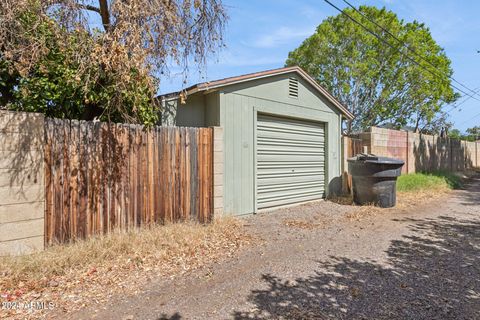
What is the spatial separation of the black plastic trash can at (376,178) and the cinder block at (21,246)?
691 cm

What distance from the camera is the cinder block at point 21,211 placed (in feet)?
11.7

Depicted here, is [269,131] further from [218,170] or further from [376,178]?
[376,178]

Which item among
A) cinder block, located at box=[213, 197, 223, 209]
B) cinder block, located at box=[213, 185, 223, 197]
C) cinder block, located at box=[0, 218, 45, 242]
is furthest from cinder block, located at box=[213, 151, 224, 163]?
cinder block, located at box=[0, 218, 45, 242]

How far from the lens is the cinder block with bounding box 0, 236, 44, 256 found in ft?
11.6

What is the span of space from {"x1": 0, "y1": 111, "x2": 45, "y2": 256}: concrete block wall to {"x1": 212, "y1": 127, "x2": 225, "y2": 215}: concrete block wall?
2793mm

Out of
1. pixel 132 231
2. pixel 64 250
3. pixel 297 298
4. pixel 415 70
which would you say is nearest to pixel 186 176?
pixel 132 231

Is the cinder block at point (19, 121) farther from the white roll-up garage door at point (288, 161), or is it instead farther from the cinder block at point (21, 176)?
the white roll-up garage door at point (288, 161)

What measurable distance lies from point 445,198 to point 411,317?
8.22m

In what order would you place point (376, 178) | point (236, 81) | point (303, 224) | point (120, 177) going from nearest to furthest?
point (120, 177), point (303, 224), point (236, 81), point (376, 178)

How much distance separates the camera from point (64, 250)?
377cm

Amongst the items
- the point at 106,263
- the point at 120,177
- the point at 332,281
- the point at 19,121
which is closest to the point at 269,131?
the point at 120,177

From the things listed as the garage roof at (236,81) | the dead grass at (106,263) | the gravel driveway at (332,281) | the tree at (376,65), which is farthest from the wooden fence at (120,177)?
the tree at (376,65)

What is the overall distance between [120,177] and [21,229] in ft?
4.62

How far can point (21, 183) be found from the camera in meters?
3.68
